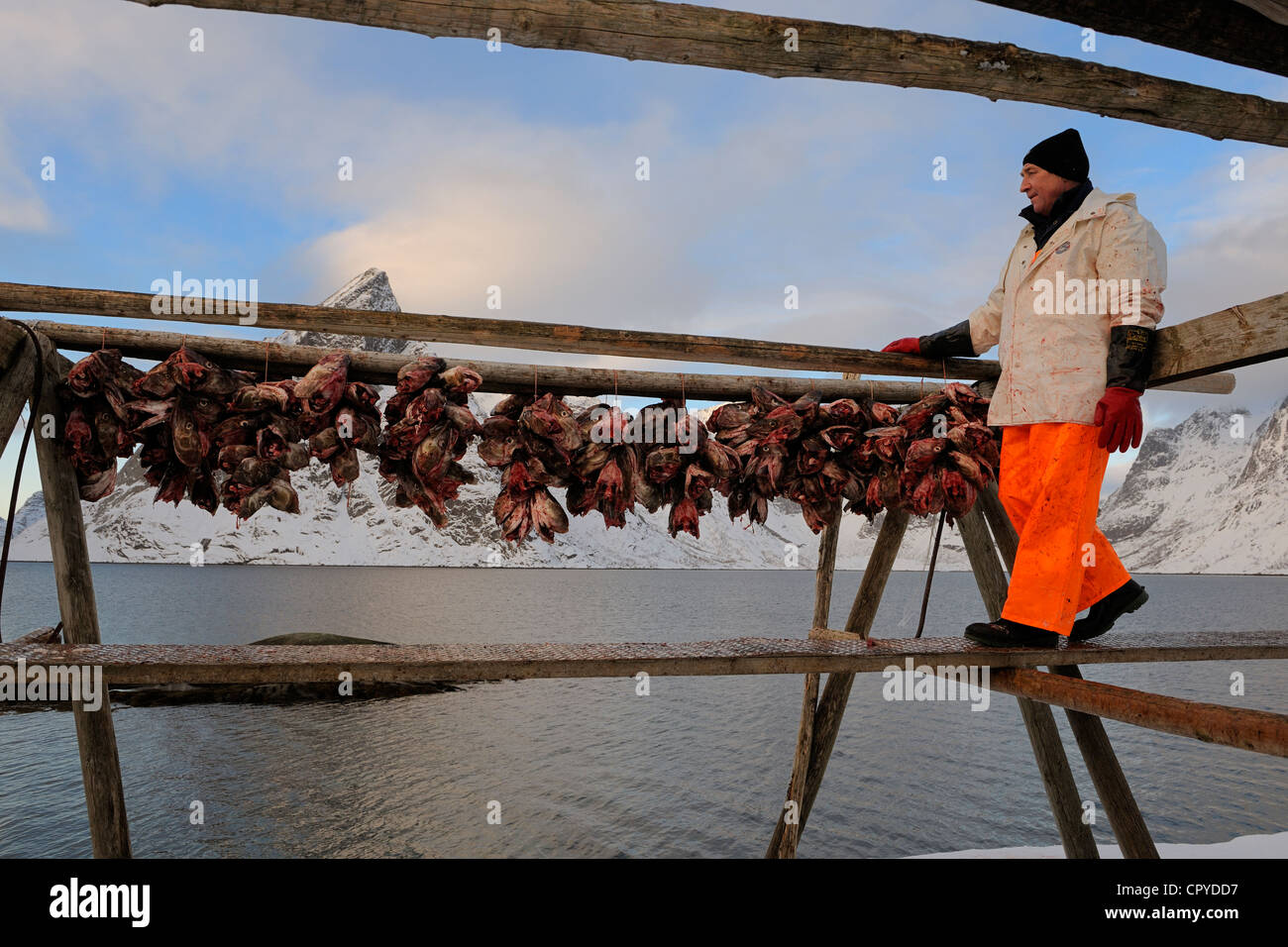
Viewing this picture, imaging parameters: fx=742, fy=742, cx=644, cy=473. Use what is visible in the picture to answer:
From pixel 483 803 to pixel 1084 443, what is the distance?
1626 centimetres

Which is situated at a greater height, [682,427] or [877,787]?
[682,427]

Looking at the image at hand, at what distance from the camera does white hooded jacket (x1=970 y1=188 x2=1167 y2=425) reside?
325 cm

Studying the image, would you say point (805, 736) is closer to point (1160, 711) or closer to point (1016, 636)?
point (1016, 636)

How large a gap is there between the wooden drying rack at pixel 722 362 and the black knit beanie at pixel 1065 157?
298 mm

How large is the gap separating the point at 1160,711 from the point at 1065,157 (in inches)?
102

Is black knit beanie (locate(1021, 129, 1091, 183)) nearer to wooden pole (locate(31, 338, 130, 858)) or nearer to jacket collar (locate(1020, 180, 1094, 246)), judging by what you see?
jacket collar (locate(1020, 180, 1094, 246))

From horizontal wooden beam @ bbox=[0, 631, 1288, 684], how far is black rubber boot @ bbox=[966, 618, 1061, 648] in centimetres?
6

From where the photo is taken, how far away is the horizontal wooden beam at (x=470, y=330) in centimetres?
319
